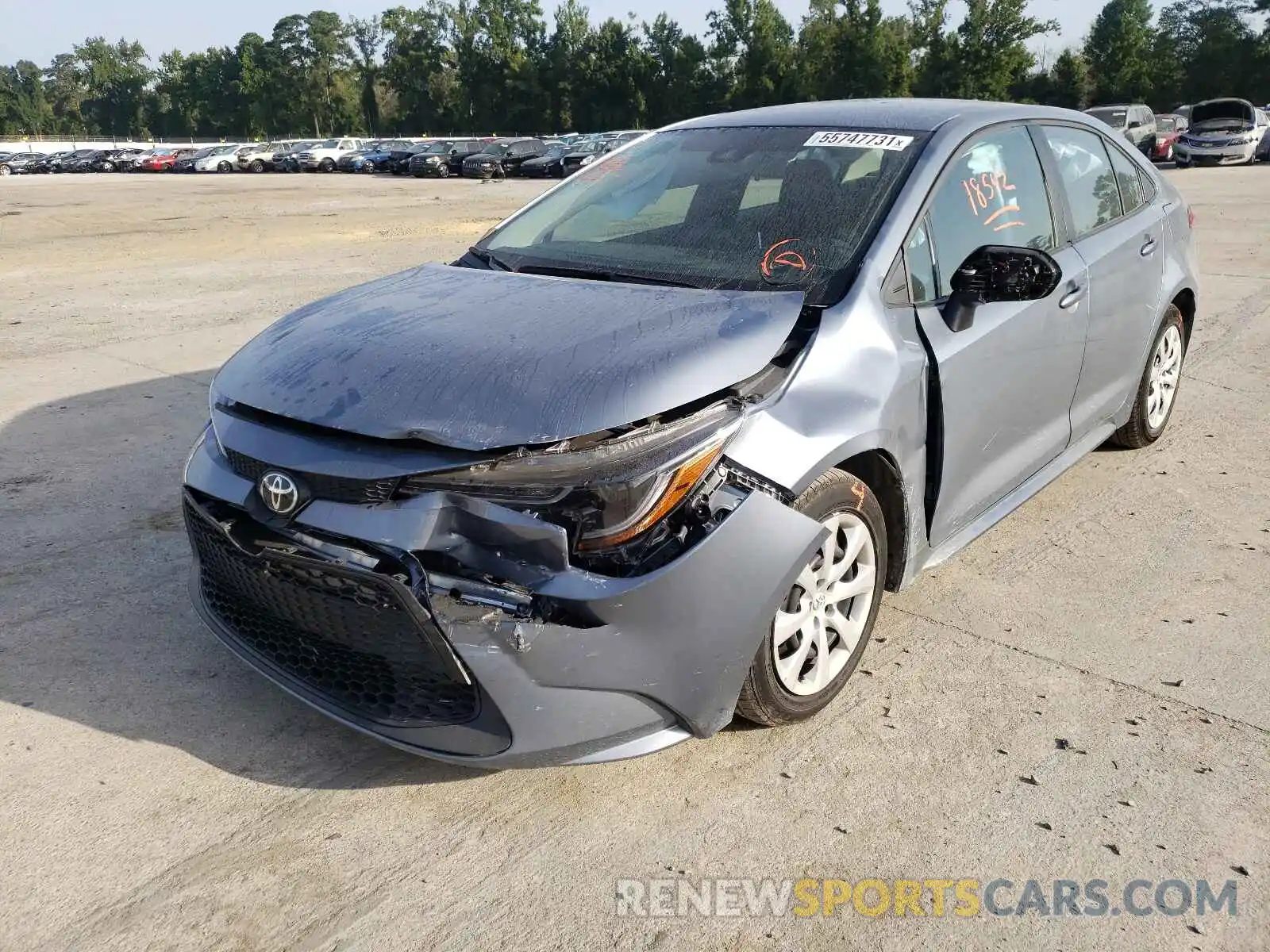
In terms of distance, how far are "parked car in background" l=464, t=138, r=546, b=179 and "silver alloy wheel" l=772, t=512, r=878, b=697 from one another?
3553 cm

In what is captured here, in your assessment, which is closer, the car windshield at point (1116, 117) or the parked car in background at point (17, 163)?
the car windshield at point (1116, 117)

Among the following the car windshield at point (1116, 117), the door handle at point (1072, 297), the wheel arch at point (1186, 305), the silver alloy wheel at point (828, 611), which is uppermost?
the door handle at point (1072, 297)

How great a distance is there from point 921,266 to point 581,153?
35.1 m

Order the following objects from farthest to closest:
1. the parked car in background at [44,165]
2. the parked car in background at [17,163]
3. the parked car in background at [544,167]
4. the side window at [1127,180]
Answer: the parked car in background at [17,163] < the parked car in background at [44,165] < the parked car in background at [544,167] < the side window at [1127,180]

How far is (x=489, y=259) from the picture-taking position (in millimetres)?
3895

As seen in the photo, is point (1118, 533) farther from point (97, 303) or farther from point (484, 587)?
point (97, 303)

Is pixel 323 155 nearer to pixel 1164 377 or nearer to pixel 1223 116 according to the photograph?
pixel 1223 116

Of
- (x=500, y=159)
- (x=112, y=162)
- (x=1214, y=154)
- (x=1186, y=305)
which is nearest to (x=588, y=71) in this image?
(x=112, y=162)

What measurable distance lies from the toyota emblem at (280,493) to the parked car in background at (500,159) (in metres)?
35.7

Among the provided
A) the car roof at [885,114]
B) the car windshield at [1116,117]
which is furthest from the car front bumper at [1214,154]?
the car roof at [885,114]

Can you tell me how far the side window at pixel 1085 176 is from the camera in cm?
412

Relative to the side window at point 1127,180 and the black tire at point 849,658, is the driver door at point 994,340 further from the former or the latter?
the side window at point 1127,180

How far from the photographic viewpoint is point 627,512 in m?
2.43

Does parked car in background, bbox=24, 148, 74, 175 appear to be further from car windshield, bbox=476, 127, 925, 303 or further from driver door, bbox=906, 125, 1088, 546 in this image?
driver door, bbox=906, 125, 1088, 546
